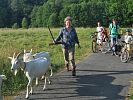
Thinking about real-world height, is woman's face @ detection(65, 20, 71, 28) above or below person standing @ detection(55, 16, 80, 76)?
above

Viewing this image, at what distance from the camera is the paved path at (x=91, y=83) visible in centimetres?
1176

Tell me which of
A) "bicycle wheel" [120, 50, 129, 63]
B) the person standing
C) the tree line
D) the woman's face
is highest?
the tree line

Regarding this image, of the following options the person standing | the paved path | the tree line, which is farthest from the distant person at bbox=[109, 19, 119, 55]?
the tree line

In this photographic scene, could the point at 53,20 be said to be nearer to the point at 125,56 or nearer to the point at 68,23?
the point at 125,56

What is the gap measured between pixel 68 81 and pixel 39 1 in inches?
4449

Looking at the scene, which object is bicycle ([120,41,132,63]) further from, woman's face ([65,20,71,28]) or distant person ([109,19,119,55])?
woman's face ([65,20,71,28])

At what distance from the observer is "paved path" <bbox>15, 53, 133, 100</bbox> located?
38.6 ft

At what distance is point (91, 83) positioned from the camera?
44.4 feet

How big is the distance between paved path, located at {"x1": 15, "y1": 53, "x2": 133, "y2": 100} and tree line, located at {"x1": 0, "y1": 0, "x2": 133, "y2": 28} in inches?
2565

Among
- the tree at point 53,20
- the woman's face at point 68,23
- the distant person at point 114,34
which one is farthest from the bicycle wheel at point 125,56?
the tree at point 53,20

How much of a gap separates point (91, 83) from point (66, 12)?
81.9 metres

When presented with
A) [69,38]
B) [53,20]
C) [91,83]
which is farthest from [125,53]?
[53,20]

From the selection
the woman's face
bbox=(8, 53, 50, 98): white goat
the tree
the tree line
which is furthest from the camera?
the tree

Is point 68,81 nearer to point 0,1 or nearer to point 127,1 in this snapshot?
point 127,1
